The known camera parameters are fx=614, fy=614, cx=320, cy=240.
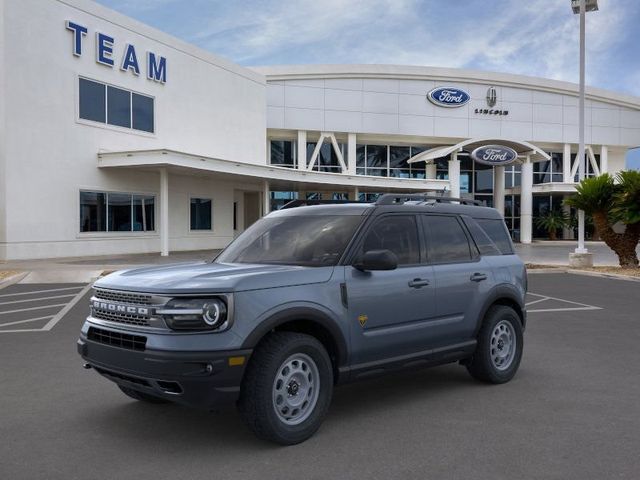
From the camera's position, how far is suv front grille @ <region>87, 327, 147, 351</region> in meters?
4.30

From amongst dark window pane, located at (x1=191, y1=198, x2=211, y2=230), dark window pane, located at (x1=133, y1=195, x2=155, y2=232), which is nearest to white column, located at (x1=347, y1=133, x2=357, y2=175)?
dark window pane, located at (x1=191, y1=198, x2=211, y2=230)

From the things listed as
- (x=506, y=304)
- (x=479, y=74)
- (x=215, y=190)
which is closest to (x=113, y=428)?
(x=506, y=304)

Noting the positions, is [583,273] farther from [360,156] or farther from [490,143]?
[360,156]

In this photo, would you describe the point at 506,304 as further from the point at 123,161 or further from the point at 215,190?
the point at 215,190

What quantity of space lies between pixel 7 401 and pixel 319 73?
36790 mm

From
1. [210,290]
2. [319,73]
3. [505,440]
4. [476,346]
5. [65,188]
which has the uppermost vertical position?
[319,73]

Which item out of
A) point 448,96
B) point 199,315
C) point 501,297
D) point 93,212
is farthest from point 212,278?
point 448,96

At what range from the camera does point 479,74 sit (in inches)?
1731

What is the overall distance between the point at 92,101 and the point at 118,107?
128cm

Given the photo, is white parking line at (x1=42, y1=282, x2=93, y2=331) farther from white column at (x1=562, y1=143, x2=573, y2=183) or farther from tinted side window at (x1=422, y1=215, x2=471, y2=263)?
white column at (x1=562, y1=143, x2=573, y2=183)

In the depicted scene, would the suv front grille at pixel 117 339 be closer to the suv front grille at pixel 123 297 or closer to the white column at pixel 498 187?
the suv front grille at pixel 123 297

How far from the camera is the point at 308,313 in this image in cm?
450

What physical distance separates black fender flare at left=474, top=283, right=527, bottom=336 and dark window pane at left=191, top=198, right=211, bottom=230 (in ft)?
80.6

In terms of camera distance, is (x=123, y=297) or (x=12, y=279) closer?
(x=123, y=297)
